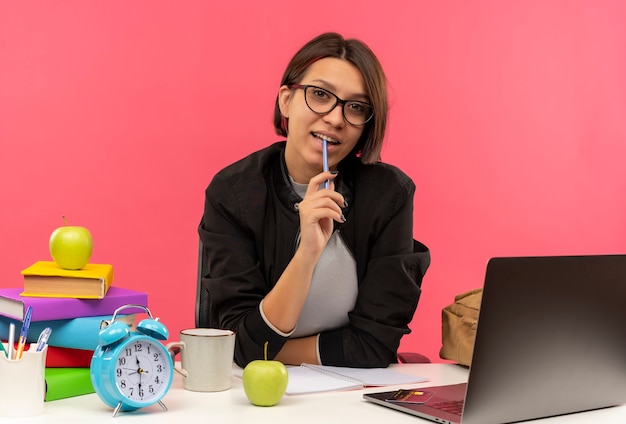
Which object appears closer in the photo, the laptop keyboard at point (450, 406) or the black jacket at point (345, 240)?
the laptop keyboard at point (450, 406)

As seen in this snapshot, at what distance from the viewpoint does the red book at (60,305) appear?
1.42 m

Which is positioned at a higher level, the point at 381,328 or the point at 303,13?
the point at 303,13

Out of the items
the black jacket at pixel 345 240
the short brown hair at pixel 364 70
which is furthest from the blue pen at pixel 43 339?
the short brown hair at pixel 364 70

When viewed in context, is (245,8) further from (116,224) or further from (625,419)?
(625,419)

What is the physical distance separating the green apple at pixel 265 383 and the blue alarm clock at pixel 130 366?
0.13 metres

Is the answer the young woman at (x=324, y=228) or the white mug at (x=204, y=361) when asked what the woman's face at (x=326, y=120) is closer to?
the young woman at (x=324, y=228)

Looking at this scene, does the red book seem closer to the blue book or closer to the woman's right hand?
the blue book

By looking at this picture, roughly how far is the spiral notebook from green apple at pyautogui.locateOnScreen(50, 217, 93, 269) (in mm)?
453

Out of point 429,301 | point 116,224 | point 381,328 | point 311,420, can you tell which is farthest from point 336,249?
point 429,301

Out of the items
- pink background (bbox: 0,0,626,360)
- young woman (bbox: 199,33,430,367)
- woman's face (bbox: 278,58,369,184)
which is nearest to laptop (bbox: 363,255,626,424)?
young woman (bbox: 199,33,430,367)

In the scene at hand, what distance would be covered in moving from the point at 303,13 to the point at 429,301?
126 cm

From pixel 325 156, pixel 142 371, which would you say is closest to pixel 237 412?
pixel 142 371

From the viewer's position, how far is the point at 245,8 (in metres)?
3.11

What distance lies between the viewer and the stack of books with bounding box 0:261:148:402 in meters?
1.41
